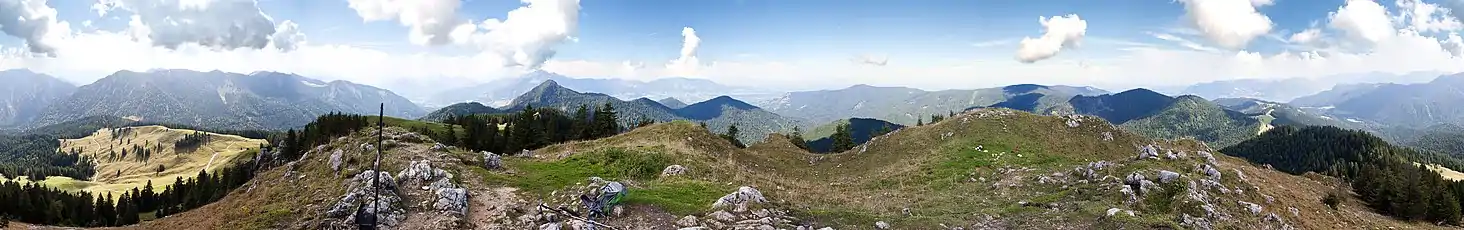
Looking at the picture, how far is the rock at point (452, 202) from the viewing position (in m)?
26.3

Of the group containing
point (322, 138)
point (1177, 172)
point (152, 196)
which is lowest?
point (152, 196)

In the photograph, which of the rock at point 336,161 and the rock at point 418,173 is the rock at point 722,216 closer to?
the rock at point 418,173

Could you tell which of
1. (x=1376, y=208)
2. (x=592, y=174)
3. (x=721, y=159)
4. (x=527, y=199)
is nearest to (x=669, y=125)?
(x=721, y=159)

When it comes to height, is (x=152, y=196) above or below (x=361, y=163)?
below

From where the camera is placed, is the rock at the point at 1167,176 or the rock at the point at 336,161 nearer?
the rock at the point at 1167,176

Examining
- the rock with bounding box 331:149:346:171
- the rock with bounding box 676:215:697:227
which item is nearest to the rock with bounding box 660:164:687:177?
the rock with bounding box 676:215:697:227

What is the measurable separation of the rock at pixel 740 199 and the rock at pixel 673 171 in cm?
877

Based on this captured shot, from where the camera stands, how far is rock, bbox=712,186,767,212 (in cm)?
2631

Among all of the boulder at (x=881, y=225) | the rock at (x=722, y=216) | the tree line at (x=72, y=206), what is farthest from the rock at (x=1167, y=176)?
the tree line at (x=72, y=206)

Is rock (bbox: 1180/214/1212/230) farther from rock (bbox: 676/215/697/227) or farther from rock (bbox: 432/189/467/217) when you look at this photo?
rock (bbox: 432/189/467/217)

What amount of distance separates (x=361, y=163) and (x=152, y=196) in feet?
244

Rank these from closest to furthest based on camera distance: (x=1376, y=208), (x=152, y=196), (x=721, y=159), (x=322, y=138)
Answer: (x=1376, y=208)
(x=721, y=159)
(x=322, y=138)
(x=152, y=196)

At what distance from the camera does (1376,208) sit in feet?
130

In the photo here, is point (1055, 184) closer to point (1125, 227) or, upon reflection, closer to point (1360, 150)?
point (1125, 227)
